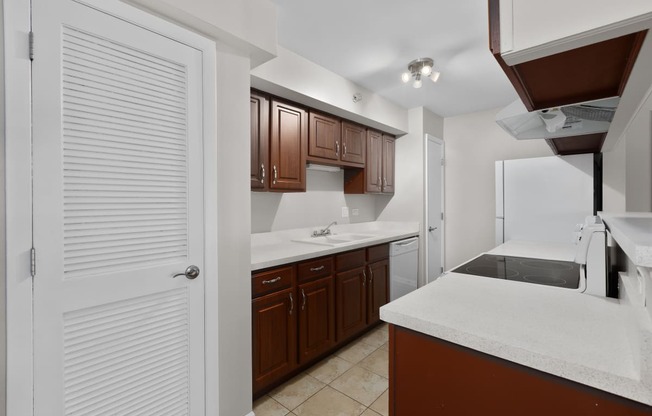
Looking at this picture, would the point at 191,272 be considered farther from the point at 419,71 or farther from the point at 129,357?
the point at 419,71

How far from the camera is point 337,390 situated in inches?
80.8

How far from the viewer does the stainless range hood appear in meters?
1.23

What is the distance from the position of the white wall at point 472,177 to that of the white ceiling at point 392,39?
2.59 ft

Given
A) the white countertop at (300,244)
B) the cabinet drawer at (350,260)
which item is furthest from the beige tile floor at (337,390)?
the white countertop at (300,244)

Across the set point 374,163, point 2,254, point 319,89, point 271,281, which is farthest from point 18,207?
point 374,163

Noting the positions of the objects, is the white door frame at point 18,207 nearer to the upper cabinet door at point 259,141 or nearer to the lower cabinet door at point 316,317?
the upper cabinet door at point 259,141

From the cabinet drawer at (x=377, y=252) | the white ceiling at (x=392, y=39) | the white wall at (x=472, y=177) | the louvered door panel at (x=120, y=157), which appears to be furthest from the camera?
the white wall at (x=472, y=177)

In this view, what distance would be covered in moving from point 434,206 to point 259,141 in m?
2.60

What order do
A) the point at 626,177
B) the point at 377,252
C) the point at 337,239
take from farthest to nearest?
the point at 337,239, the point at 377,252, the point at 626,177

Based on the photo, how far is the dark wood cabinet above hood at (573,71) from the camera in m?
0.73

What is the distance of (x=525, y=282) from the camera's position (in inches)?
51.3

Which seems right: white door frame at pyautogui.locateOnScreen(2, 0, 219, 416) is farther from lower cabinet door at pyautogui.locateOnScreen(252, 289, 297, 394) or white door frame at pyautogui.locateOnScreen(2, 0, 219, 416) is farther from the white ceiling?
the white ceiling

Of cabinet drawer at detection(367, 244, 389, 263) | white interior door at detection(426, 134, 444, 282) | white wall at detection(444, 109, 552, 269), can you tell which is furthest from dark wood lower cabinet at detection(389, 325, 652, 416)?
white wall at detection(444, 109, 552, 269)

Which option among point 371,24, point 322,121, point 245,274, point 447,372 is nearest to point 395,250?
point 322,121
